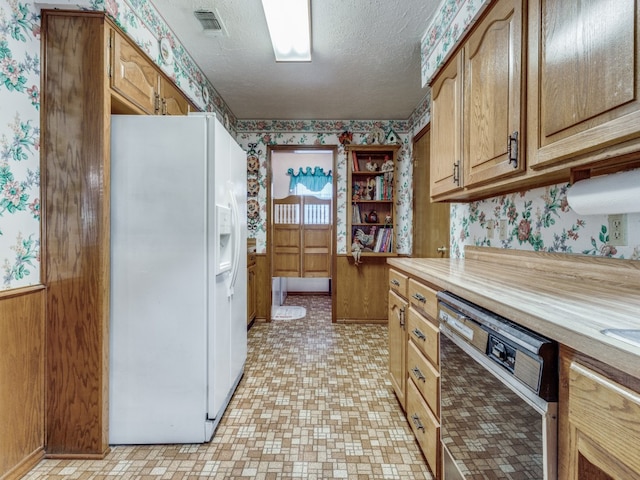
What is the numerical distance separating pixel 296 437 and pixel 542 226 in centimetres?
162

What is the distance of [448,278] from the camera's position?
4.07 feet

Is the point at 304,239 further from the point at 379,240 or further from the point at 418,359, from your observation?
the point at 418,359

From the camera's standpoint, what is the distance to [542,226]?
5.01 feet

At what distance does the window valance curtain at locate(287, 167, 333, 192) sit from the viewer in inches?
222

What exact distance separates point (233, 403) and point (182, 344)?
0.65 meters

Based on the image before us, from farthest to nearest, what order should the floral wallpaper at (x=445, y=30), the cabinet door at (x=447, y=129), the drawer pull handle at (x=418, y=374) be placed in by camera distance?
the cabinet door at (x=447, y=129), the floral wallpaper at (x=445, y=30), the drawer pull handle at (x=418, y=374)

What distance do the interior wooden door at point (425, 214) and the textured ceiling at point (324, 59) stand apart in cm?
50

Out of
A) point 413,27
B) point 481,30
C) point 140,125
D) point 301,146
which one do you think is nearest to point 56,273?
point 140,125

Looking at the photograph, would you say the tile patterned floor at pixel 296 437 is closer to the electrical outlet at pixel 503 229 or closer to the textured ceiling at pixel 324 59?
the electrical outlet at pixel 503 229

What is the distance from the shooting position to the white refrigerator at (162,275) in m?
1.67

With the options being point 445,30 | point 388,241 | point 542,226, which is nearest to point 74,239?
point 542,226

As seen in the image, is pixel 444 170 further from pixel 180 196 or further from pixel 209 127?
pixel 180 196

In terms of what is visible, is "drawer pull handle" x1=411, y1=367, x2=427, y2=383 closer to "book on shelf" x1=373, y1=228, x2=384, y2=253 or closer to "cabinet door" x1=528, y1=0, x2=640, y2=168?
"cabinet door" x1=528, y1=0, x2=640, y2=168

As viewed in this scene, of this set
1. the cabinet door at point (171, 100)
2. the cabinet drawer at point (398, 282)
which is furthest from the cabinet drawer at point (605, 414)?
the cabinet door at point (171, 100)
